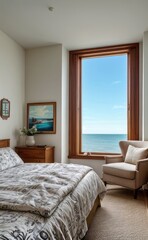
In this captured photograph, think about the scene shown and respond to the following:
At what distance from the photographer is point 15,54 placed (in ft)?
13.9

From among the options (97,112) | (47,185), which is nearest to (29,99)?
(97,112)

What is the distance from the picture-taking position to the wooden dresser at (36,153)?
392 centimetres

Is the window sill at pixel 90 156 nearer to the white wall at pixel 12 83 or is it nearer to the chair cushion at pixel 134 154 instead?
the chair cushion at pixel 134 154

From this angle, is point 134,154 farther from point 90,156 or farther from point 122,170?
point 90,156

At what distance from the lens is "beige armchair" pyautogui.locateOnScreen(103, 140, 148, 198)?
3.27m

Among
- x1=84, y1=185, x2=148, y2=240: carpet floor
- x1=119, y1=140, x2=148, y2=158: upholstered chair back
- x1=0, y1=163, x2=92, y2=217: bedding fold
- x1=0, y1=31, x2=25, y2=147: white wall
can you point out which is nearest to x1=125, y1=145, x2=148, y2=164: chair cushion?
x1=119, y1=140, x2=148, y2=158: upholstered chair back

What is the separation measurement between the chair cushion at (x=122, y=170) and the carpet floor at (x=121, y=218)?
1.24 feet

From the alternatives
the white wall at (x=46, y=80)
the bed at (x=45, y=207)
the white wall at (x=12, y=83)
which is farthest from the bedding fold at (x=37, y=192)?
the white wall at (x=46, y=80)

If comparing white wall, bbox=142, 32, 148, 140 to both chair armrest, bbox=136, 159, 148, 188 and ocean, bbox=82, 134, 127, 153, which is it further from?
ocean, bbox=82, 134, 127, 153

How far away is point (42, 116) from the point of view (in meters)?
4.43

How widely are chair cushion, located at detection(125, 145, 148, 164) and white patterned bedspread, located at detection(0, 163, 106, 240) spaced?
1.62m

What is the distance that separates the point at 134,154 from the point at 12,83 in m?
2.81

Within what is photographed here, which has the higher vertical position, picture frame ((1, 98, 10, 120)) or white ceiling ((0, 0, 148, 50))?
white ceiling ((0, 0, 148, 50))

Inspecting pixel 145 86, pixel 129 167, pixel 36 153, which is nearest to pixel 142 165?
pixel 129 167
